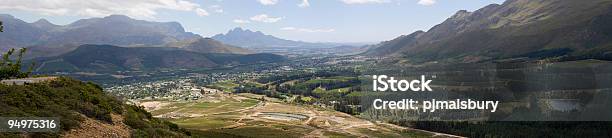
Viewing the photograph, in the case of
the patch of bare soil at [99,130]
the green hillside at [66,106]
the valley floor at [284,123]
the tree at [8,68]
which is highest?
the tree at [8,68]

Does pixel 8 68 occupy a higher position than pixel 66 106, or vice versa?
pixel 8 68

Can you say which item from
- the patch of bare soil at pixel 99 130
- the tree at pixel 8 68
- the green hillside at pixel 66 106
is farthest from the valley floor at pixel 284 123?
the patch of bare soil at pixel 99 130

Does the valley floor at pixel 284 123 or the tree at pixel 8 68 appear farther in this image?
the valley floor at pixel 284 123

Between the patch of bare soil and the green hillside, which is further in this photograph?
the green hillside

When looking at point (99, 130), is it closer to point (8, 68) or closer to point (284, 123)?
point (8, 68)

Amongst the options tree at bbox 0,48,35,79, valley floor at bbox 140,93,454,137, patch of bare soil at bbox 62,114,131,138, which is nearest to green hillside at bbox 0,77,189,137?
patch of bare soil at bbox 62,114,131,138

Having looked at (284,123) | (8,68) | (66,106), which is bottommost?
(284,123)

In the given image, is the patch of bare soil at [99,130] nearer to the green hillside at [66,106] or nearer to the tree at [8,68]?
the green hillside at [66,106]

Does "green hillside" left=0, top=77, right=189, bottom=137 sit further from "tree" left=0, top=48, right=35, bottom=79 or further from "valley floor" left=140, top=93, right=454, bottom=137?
"valley floor" left=140, top=93, right=454, bottom=137

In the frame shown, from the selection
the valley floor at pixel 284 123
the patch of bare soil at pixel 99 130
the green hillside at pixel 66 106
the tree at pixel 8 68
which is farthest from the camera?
the valley floor at pixel 284 123

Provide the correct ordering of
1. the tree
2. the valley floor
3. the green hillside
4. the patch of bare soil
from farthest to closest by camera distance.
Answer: the valley floor → the tree → the green hillside → the patch of bare soil

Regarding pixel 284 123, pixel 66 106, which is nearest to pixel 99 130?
pixel 66 106
